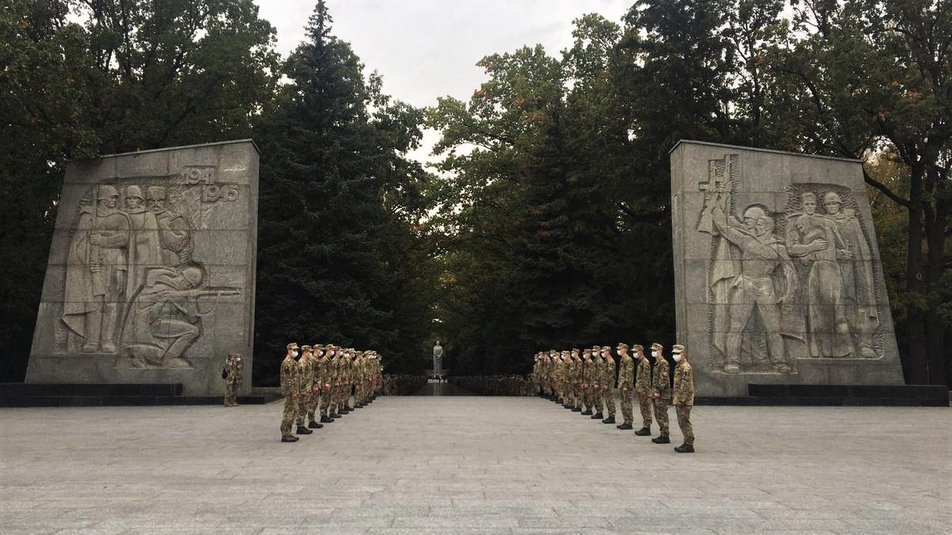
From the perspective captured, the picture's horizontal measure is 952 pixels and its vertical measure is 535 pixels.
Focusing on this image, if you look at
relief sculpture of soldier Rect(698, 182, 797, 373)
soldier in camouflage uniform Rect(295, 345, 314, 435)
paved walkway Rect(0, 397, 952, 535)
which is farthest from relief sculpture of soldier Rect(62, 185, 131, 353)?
relief sculpture of soldier Rect(698, 182, 797, 373)

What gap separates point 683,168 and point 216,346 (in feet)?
47.1

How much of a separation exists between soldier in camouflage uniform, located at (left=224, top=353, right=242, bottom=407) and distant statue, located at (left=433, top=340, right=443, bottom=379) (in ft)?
224

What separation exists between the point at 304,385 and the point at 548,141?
21.6 meters

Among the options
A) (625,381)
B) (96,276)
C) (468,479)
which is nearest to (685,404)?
(625,381)

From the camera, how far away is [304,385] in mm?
13367

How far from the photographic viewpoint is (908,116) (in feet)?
78.4

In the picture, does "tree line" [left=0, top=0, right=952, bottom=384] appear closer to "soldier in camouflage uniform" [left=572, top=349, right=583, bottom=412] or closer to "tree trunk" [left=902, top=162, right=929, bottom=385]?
"tree trunk" [left=902, top=162, right=929, bottom=385]

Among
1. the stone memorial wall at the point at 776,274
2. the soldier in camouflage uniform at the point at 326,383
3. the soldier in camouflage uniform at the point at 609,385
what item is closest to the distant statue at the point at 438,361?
the stone memorial wall at the point at 776,274

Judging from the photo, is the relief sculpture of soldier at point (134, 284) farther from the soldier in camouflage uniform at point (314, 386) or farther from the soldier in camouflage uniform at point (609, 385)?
the soldier in camouflage uniform at point (609, 385)

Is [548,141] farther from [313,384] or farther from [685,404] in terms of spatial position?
[685,404]

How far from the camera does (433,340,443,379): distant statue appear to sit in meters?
93.1

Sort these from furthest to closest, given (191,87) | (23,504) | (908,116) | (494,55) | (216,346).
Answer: (494,55)
(191,87)
(908,116)
(216,346)
(23,504)

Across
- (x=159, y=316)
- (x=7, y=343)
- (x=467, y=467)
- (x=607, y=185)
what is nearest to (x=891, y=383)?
(x=607, y=185)

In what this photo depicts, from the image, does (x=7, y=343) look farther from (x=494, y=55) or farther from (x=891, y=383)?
(x=891, y=383)
